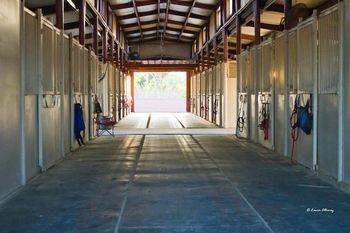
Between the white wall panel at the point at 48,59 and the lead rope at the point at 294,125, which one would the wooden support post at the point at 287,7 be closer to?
the lead rope at the point at 294,125

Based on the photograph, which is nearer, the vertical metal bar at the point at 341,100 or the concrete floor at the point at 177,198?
the concrete floor at the point at 177,198

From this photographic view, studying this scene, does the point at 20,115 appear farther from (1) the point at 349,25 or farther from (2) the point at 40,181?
(1) the point at 349,25

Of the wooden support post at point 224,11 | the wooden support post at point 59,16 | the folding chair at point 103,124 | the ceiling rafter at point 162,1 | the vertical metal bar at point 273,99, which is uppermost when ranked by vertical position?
the ceiling rafter at point 162,1

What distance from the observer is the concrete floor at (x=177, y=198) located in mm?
4352

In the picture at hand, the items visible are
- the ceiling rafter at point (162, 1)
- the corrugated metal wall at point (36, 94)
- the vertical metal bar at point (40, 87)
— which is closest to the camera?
the corrugated metal wall at point (36, 94)

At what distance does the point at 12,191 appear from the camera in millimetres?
5664

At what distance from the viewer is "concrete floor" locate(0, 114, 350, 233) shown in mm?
4352

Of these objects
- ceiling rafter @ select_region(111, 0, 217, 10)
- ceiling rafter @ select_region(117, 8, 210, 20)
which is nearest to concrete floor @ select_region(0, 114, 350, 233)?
ceiling rafter @ select_region(111, 0, 217, 10)

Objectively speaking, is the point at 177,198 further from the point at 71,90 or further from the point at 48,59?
the point at 71,90

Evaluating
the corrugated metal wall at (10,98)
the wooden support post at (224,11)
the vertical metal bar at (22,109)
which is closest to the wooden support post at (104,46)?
the wooden support post at (224,11)

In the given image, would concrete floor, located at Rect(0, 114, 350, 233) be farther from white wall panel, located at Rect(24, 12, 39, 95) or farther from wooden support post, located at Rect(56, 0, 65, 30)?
wooden support post, located at Rect(56, 0, 65, 30)

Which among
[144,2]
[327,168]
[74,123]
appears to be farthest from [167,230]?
[144,2]

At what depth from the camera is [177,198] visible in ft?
17.8

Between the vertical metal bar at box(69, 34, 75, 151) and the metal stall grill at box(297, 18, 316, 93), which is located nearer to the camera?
the metal stall grill at box(297, 18, 316, 93)
